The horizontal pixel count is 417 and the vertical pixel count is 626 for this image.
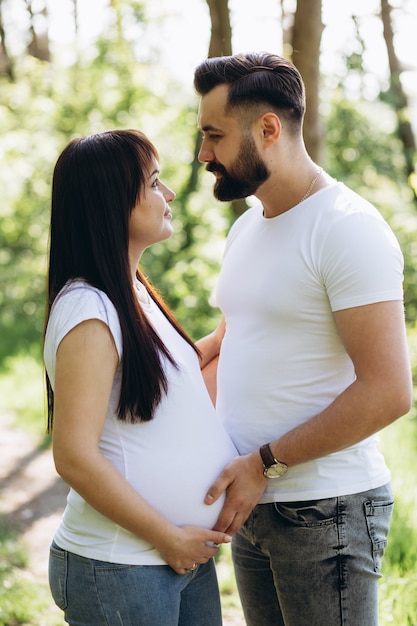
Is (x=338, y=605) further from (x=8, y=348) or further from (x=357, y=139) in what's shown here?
(x=357, y=139)

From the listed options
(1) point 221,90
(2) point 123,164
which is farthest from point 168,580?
(1) point 221,90

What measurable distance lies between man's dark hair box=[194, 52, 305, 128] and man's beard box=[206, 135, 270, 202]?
0.38 feet

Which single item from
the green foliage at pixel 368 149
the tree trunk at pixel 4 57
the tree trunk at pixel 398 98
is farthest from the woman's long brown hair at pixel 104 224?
the tree trunk at pixel 4 57

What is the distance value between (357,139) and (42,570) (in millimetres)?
8710

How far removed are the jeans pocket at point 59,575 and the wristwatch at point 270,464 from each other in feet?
1.83

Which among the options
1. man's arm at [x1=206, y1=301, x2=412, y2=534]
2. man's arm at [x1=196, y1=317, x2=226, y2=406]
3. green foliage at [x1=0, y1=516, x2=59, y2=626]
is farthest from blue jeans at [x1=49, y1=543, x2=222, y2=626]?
green foliage at [x1=0, y1=516, x2=59, y2=626]

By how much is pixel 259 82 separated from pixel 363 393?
3.19 ft

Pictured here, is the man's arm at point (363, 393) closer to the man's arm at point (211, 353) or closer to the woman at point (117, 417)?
the woman at point (117, 417)

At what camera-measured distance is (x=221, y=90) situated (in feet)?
7.22

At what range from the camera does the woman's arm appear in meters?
1.71

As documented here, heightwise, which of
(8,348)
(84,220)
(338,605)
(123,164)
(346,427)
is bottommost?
(8,348)

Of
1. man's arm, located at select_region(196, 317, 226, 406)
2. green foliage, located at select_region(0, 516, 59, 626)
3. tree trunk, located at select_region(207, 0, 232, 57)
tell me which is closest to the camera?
man's arm, located at select_region(196, 317, 226, 406)

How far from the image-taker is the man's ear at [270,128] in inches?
84.5

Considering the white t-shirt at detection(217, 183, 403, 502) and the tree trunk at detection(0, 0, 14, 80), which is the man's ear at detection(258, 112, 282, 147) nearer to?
the white t-shirt at detection(217, 183, 403, 502)
